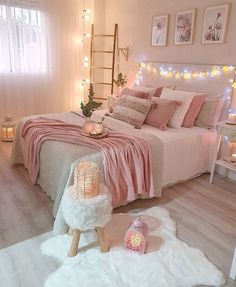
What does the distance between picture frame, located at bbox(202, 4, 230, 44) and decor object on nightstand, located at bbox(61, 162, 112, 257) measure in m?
2.30

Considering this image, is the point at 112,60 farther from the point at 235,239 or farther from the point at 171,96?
the point at 235,239

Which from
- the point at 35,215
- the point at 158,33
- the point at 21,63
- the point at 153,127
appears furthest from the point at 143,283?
the point at 21,63

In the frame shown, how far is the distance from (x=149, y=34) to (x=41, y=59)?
71.6 inches

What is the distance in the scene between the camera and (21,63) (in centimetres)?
409

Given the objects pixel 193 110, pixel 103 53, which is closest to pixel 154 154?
pixel 193 110

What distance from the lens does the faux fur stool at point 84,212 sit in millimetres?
1661

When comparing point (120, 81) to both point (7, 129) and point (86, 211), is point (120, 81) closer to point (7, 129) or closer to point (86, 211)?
point (7, 129)

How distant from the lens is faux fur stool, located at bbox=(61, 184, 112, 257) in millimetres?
1661

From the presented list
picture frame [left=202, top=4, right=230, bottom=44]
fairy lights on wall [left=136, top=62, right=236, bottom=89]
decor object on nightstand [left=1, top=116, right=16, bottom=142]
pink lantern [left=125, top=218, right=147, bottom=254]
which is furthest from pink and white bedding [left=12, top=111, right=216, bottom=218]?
picture frame [left=202, top=4, right=230, bottom=44]

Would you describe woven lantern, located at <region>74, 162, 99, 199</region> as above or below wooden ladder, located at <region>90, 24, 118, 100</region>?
below

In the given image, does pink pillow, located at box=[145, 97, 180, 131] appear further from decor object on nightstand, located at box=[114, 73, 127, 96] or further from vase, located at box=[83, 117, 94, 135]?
decor object on nightstand, located at box=[114, 73, 127, 96]

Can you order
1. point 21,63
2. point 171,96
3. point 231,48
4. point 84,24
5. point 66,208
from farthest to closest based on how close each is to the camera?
point 84,24
point 21,63
point 171,96
point 231,48
point 66,208

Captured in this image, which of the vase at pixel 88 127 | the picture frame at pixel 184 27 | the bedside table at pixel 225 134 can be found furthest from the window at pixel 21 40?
the bedside table at pixel 225 134

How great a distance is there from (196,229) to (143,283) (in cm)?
76
